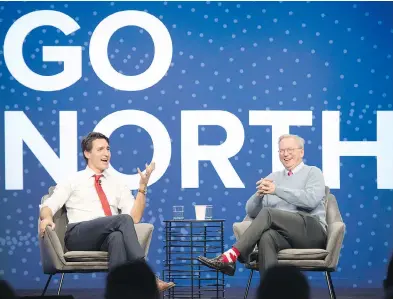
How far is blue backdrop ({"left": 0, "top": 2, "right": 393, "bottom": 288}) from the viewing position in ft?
22.3

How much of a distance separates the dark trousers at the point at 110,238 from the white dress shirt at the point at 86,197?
17 cm

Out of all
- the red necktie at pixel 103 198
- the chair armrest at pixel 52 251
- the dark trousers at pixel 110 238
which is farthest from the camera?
the red necktie at pixel 103 198

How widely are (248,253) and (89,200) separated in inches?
47.2

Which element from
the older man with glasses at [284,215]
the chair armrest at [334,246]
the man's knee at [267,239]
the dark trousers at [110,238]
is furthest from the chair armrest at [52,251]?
the chair armrest at [334,246]

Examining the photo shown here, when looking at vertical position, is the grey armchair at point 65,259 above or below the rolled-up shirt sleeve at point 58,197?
below

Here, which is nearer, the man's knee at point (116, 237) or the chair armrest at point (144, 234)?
the man's knee at point (116, 237)

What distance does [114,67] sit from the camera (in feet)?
22.4

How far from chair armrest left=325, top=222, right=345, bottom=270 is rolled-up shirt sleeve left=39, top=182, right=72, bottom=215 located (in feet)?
6.00

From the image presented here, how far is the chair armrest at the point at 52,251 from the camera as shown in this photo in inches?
197

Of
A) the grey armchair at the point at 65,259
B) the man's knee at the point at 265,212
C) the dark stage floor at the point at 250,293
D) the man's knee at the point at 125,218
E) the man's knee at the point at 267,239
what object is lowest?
the dark stage floor at the point at 250,293

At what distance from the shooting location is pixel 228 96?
6828mm

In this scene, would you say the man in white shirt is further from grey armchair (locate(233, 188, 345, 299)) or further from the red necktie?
grey armchair (locate(233, 188, 345, 299))

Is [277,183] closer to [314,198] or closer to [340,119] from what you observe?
[314,198]

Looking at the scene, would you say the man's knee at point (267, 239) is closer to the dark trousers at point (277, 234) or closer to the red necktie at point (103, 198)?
Answer: the dark trousers at point (277, 234)
